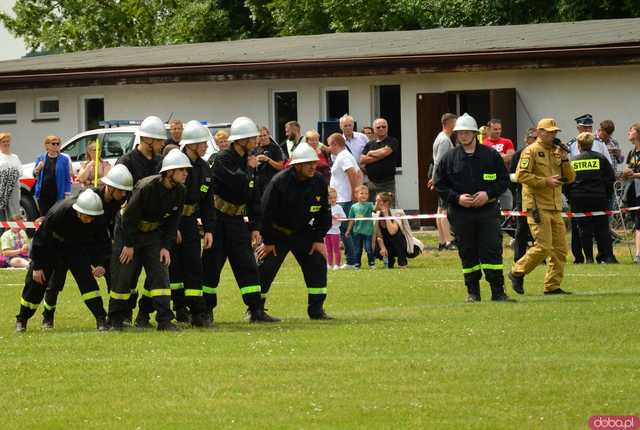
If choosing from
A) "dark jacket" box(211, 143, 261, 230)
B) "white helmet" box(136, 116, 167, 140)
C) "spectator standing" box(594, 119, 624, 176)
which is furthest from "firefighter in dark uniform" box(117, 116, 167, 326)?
"spectator standing" box(594, 119, 624, 176)

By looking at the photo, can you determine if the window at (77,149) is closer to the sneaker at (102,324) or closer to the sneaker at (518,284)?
the sneaker at (518,284)

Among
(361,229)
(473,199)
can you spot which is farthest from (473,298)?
(361,229)

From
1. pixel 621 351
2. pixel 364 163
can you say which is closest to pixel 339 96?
pixel 364 163

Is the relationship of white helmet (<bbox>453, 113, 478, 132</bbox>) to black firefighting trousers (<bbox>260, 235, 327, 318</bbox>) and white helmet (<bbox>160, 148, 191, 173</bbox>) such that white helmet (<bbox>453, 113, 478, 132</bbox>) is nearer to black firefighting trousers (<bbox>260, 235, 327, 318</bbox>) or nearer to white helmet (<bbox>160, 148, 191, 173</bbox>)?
black firefighting trousers (<bbox>260, 235, 327, 318</bbox>)

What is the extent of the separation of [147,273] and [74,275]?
0.85 metres

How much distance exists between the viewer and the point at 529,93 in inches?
1138

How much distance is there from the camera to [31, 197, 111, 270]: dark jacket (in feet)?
47.1

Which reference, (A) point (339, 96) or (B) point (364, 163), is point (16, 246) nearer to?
(B) point (364, 163)

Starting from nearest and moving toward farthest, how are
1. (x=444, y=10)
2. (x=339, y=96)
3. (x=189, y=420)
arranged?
(x=189, y=420) < (x=339, y=96) < (x=444, y=10)

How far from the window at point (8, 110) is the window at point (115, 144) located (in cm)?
687

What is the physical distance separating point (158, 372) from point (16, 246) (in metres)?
12.7

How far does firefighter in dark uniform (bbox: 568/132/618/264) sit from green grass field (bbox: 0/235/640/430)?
5.21 m

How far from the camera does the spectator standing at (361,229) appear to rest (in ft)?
74.0

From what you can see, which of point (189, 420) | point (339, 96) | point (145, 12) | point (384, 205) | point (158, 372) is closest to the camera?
point (189, 420)
